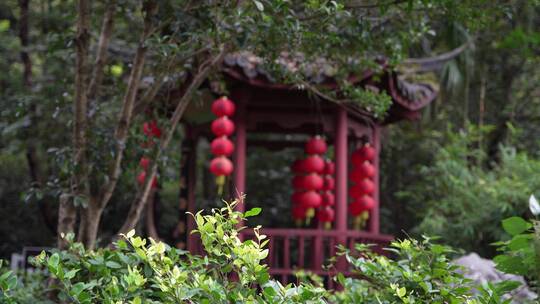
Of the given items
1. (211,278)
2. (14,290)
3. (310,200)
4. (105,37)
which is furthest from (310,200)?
(211,278)

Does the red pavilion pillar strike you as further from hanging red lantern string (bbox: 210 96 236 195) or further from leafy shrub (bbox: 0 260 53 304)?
leafy shrub (bbox: 0 260 53 304)

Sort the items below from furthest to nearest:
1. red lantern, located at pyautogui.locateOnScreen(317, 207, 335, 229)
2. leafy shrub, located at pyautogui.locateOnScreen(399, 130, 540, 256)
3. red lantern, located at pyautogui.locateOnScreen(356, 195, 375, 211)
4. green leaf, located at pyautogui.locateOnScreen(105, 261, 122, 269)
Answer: leafy shrub, located at pyautogui.locateOnScreen(399, 130, 540, 256) < red lantern, located at pyautogui.locateOnScreen(317, 207, 335, 229) < red lantern, located at pyautogui.locateOnScreen(356, 195, 375, 211) < green leaf, located at pyautogui.locateOnScreen(105, 261, 122, 269)

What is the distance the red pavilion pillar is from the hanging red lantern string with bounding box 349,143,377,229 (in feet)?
1.03

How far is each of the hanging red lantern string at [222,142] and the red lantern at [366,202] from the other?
1.51 metres

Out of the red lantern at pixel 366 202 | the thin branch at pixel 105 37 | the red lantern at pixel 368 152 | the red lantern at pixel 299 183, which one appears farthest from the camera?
the red lantern at pixel 368 152

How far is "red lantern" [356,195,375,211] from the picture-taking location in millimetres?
7000

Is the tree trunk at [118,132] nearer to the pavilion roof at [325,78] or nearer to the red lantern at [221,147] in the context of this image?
the pavilion roof at [325,78]

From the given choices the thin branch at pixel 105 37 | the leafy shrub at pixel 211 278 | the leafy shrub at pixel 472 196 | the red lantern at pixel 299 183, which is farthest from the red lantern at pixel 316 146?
the leafy shrub at pixel 211 278

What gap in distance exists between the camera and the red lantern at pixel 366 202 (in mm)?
7000

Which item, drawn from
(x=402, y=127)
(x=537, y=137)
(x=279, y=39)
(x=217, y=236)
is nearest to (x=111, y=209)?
(x=402, y=127)

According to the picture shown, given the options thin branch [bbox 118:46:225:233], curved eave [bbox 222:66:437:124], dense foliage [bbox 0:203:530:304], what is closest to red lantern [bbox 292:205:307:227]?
curved eave [bbox 222:66:437:124]

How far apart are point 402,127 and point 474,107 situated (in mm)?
1637

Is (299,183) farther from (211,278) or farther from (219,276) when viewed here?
(211,278)

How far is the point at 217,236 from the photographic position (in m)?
2.14
